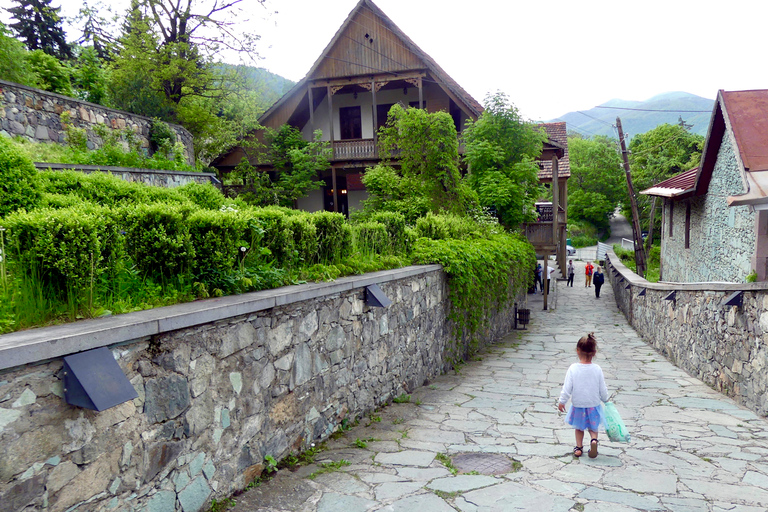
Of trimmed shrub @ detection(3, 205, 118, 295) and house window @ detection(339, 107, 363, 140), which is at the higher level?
house window @ detection(339, 107, 363, 140)

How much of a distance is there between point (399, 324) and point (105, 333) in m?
4.44

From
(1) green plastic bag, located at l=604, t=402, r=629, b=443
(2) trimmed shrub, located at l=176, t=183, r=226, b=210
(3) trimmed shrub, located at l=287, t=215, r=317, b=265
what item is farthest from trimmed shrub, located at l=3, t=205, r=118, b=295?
(2) trimmed shrub, located at l=176, t=183, r=226, b=210

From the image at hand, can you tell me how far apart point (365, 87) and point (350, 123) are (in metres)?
2.30

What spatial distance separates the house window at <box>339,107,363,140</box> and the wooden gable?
2.23m

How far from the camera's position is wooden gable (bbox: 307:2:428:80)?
64.4 feet

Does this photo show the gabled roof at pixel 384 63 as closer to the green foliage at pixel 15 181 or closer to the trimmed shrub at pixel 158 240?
the green foliage at pixel 15 181

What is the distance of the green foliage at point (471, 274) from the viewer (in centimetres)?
869

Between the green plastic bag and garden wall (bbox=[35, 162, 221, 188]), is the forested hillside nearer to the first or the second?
garden wall (bbox=[35, 162, 221, 188])

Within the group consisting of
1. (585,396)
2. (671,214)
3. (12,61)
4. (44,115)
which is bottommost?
(585,396)

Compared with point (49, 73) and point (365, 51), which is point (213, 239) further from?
point (365, 51)

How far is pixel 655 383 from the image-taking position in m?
8.27

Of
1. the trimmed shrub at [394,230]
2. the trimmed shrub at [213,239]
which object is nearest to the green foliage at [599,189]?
the trimmed shrub at [394,230]

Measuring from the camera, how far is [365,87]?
20.2m

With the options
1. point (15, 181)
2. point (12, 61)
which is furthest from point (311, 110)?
point (15, 181)
